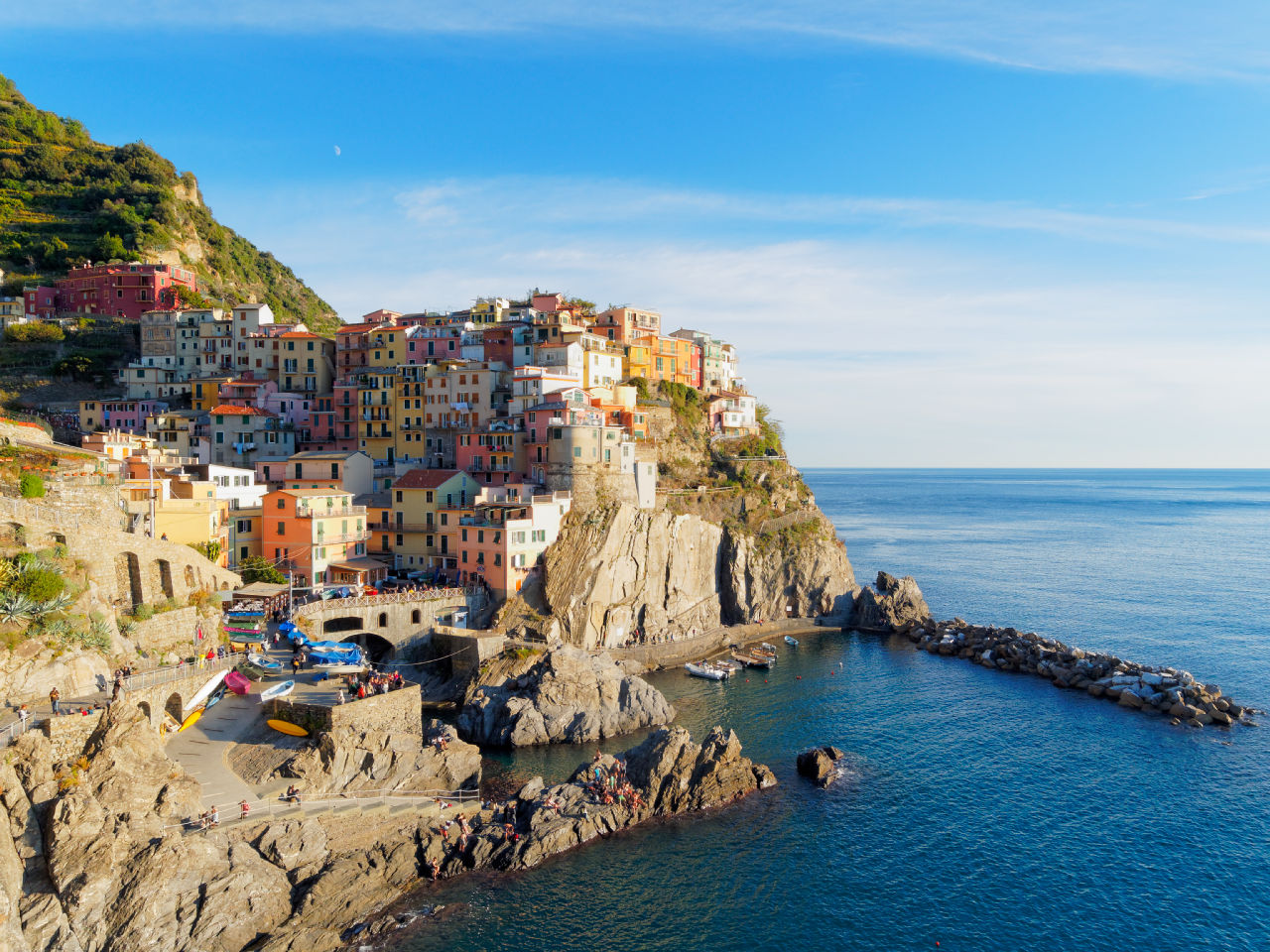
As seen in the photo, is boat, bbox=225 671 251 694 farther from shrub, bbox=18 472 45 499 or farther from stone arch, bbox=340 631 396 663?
stone arch, bbox=340 631 396 663

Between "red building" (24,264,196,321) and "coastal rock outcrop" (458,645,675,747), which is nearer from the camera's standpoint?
"coastal rock outcrop" (458,645,675,747)

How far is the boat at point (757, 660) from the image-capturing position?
64.1 meters

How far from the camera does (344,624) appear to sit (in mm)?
52281

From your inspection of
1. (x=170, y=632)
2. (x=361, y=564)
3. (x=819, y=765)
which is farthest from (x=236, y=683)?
(x=819, y=765)

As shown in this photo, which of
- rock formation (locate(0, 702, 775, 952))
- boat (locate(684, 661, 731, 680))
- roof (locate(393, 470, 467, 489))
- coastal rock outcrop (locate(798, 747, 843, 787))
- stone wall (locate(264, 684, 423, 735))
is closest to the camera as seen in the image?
rock formation (locate(0, 702, 775, 952))

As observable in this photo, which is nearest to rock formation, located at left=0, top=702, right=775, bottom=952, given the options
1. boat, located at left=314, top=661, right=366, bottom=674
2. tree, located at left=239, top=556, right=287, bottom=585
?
boat, located at left=314, top=661, right=366, bottom=674

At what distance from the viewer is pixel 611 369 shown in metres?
84.6

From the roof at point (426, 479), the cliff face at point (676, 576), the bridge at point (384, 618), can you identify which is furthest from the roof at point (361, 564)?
the cliff face at point (676, 576)

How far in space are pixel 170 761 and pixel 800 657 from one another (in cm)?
4759

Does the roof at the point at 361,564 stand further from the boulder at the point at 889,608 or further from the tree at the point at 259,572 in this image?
the boulder at the point at 889,608

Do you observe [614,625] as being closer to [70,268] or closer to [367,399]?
[367,399]

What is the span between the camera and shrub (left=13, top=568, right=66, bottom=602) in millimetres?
33438

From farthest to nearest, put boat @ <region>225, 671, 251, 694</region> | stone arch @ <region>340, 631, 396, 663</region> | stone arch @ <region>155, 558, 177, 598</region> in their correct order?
stone arch @ <region>340, 631, 396, 663</region>, stone arch @ <region>155, 558, 177, 598</region>, boat @ <region>225, 671, 251, 694</region>

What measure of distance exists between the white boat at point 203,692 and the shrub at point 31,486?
11797 millimetres
